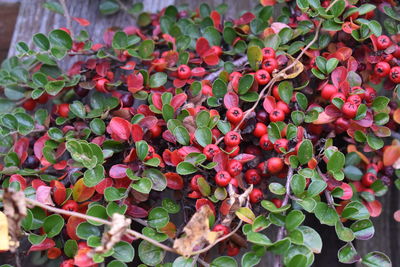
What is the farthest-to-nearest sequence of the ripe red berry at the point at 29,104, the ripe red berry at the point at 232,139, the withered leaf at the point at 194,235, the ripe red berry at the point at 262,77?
the ripe red berry at the point at 29,104 < the ripe red berry at the point at 262,77 < the ripe red berry at the point at 232,139 < the withered leaf at the point at 194,235

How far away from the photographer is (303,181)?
3.97 feet

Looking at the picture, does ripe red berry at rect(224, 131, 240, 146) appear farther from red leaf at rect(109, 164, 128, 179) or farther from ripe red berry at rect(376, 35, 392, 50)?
ripe red berry at rect(376, 35, 392, 50)

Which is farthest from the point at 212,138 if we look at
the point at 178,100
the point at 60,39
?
the point at 60,39

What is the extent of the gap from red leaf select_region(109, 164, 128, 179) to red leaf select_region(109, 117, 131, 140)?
9cm

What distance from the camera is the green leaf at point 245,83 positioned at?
4.52ft

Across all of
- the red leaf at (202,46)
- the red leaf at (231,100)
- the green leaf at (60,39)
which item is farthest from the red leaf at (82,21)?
the red leaf at (231,100)

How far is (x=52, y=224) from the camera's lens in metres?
1.25

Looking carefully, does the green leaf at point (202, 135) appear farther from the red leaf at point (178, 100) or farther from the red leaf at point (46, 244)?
the red leaf at point (46, 244)

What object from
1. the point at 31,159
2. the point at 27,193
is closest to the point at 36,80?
the point at 31,159

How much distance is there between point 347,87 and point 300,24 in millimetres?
272

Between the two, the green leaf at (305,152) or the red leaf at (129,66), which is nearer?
the green leaf at (305,152)

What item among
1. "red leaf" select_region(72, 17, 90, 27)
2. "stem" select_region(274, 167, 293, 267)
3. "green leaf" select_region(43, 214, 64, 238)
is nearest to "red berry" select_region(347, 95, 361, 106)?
"stem" select_region(274, 167, 293, 267)

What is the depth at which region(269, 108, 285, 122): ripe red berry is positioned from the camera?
53.3 inches

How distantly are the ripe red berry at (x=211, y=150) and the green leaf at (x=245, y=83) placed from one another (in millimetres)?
211
